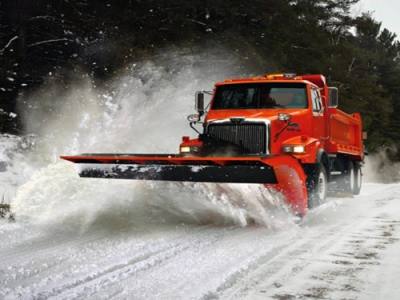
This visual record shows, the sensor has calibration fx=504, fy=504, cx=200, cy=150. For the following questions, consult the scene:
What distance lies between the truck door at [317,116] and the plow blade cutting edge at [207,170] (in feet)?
6.37

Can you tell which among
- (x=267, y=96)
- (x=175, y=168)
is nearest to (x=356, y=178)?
(x=267, y=96)

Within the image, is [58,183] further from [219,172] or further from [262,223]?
[262,223]

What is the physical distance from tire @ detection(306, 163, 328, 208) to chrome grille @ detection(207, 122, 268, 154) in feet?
3.18

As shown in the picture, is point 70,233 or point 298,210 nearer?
point 70,233

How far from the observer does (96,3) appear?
16.8 meters

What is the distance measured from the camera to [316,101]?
29.6 feet

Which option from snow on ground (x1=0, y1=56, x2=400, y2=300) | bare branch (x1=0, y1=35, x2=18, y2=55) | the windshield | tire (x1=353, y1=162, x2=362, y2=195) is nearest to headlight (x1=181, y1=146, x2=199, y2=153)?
snow on ground (x1=0, y1=56, x2=400, y2=300)

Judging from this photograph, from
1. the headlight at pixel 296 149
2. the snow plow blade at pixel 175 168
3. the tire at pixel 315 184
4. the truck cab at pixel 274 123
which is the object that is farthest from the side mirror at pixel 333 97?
the snow plow blade at pixel 175 168

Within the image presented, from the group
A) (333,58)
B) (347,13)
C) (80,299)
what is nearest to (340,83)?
(333,58)

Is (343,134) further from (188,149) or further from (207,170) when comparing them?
(207,170)

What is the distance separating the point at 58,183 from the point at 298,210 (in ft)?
11.2

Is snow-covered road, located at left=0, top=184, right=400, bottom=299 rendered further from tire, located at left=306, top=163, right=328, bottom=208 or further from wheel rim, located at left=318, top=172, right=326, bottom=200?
wheel rim, located at left=318, top=172, right=326, bottom=200

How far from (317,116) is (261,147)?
180cm

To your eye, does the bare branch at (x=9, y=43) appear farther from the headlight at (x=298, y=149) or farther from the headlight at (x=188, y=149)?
the headlight at (x=298, y=149)
